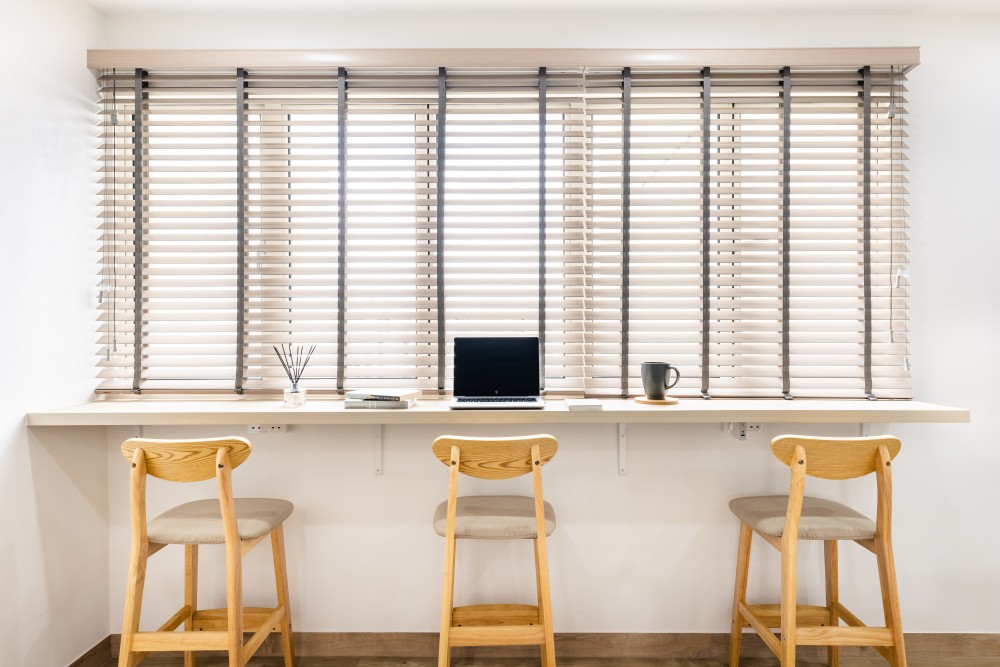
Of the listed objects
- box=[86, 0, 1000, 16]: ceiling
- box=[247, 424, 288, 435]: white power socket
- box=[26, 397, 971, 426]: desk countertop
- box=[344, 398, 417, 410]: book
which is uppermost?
box=[86, 0, 1000, 16]: ceiling

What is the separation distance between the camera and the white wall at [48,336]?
203 cm

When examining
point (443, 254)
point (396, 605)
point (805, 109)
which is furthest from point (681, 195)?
point (396, 605)

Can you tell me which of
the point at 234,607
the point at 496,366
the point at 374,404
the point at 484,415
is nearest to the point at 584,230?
the point at 496,366

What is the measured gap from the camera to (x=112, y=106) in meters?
2.50

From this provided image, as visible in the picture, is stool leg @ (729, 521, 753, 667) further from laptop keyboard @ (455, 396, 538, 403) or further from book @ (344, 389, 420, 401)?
book @ (344, 389, 420, 401)

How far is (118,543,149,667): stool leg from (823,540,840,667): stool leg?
8.90ft

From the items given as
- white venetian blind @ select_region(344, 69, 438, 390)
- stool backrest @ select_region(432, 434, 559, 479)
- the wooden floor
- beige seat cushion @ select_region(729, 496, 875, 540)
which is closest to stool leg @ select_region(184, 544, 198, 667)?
the wooden floor

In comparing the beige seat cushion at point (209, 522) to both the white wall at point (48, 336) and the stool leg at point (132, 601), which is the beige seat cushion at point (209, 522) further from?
the white wall at point (48, 336)

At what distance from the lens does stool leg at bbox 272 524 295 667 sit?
86.0 inches

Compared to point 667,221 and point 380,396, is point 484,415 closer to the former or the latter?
point 380,396

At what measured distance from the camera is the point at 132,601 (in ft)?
5.83

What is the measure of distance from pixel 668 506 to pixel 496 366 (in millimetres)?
1045

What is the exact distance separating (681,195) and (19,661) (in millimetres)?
3420

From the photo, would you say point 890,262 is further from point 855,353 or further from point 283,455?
point 283,455
